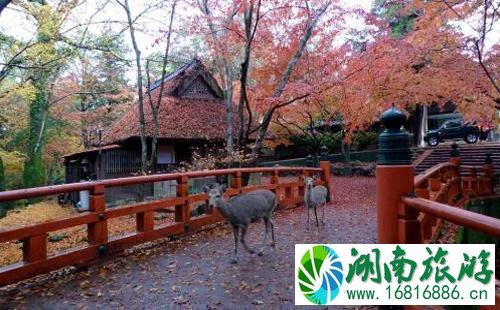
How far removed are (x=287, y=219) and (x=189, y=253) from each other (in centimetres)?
329

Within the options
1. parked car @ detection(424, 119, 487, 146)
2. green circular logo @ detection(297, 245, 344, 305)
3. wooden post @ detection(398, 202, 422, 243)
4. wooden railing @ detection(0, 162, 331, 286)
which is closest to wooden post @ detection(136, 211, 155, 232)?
wooden railing @ detection(0, 162, 331, 286)

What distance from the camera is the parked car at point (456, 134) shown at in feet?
76.8

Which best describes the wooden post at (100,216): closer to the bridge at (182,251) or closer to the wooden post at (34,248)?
the bridge at (182,251)

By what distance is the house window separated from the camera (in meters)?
17.3

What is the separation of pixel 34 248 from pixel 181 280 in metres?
1.73

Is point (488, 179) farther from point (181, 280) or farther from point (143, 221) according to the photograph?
point (181, 280)

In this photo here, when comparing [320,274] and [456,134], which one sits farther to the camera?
[456,134]

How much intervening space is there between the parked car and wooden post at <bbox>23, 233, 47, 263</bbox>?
24.8 meters

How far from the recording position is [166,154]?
1747 cm

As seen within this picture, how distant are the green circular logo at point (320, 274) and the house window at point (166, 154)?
15.0 metres

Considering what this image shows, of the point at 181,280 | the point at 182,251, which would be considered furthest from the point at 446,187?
the point at 181,280

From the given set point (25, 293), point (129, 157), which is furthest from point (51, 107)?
point (25, 293)

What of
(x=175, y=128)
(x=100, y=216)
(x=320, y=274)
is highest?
(x=175, y=128)

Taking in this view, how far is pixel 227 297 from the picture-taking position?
3924mm
